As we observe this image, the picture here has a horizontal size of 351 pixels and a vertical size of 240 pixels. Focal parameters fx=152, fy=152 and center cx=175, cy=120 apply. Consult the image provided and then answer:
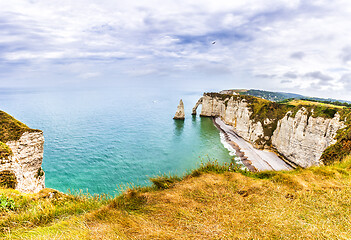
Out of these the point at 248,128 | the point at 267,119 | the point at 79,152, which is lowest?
the point at 79,152

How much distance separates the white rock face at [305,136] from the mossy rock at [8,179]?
34.5 metres

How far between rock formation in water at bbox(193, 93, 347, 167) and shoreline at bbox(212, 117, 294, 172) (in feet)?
5.71

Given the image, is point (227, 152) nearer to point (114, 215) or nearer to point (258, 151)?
point (258, 151)

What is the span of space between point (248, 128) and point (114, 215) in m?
47.1

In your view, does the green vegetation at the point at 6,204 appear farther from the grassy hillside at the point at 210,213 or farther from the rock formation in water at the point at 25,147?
the rock formation in water at the point at 25,147

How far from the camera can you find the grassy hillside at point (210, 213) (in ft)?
10.2

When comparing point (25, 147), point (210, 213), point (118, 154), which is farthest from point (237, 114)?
point (210, 213)

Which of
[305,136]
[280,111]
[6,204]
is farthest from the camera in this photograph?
[280,111]

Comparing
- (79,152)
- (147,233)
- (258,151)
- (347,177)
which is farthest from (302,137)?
(79,152)

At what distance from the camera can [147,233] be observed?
3215mm

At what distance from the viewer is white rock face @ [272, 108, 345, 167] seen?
24500 mm

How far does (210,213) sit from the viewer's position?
3.83 m

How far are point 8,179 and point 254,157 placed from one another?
37405 mm

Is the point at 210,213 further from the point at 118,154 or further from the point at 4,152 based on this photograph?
the point at 118,154
